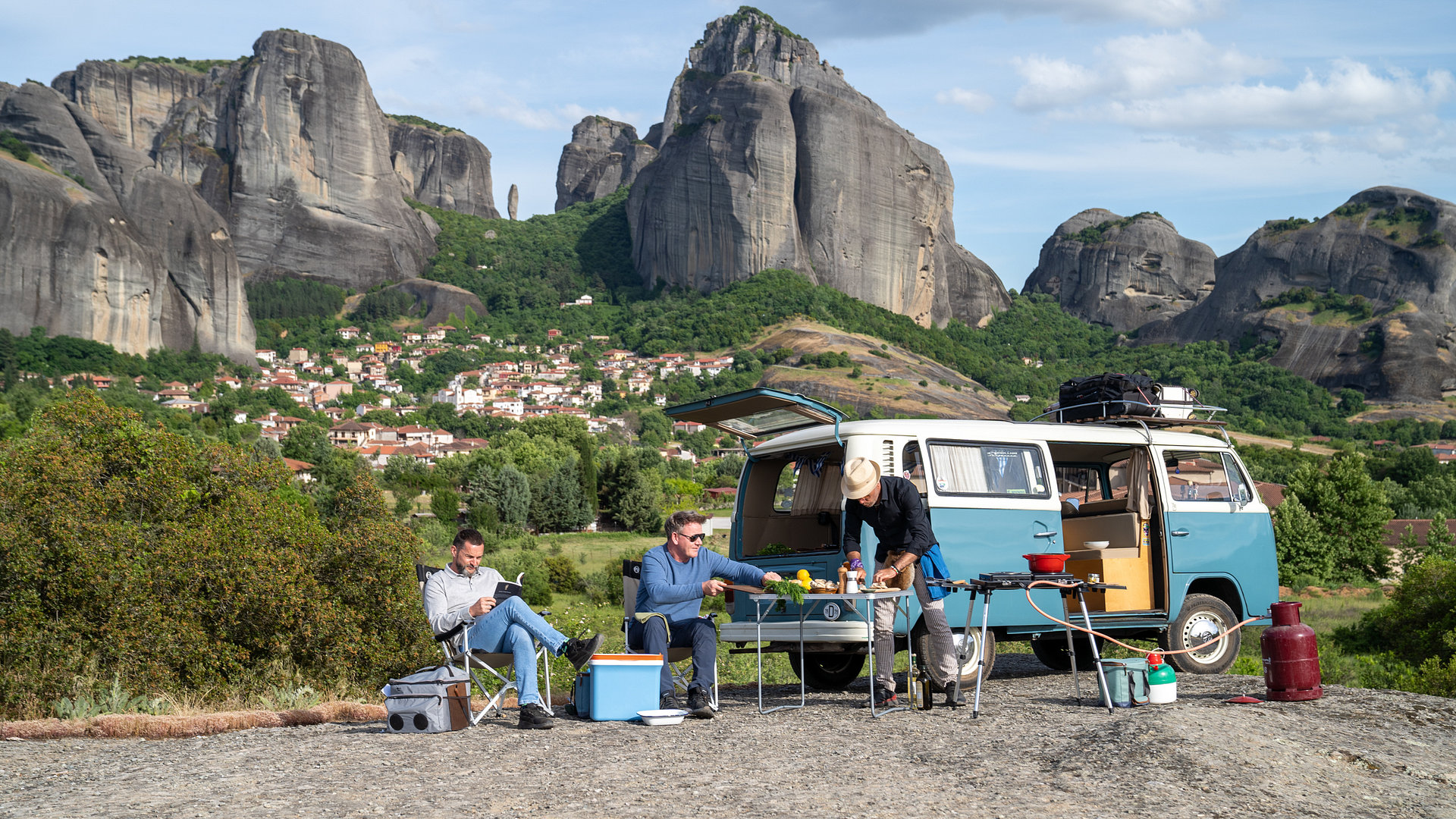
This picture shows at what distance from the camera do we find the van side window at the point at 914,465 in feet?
29.6

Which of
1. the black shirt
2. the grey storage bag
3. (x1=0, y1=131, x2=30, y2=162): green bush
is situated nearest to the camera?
the grey storage bag

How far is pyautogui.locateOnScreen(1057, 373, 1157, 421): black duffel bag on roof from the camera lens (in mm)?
10587

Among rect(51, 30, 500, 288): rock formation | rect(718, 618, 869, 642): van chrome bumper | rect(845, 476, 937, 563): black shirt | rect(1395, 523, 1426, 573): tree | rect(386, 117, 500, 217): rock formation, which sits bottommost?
rect(1395, 523, 1426, 573): tree

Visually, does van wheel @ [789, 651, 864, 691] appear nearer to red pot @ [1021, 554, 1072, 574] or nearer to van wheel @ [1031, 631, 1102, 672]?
van wheel @ [1031, 631, 1102, 672]

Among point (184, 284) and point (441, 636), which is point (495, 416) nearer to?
point (184, 284)

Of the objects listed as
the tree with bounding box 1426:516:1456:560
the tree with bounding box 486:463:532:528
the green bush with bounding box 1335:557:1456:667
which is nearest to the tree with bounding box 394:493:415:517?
the tree with bounding box 486:463:532:528

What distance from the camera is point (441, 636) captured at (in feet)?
24.1

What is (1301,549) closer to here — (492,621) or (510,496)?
(510,496)

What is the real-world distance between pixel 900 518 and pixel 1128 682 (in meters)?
1.92

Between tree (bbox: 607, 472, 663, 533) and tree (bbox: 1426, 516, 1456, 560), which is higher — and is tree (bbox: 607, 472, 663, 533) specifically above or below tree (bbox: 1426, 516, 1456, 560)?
above

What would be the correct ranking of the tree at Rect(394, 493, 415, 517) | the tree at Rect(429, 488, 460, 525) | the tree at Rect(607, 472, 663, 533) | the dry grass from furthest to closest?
the tree at Rect(607, 472, 663, 533)
the tree at Rect(429, 488, 460, 525)
the tree at Rect(394, 493, 415, 517)
the dry grass

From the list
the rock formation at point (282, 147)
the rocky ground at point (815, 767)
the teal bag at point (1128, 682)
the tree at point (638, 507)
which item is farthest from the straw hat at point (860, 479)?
the rock formation at point (282, 147)

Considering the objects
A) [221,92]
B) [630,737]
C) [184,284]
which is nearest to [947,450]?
[630,737]

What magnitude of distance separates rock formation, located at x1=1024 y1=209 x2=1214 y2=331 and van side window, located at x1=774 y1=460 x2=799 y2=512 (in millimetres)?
170204
